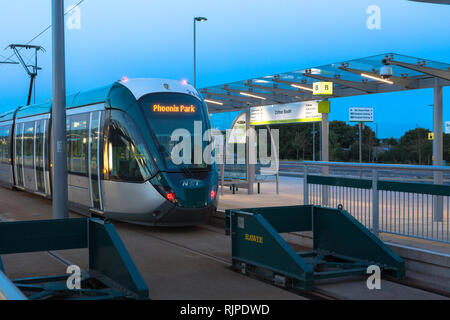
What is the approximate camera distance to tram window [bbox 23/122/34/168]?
18531mm

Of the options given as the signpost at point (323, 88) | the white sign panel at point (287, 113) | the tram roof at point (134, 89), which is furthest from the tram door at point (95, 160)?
the white sign panel at point (287, 113)

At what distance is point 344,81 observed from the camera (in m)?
14.1

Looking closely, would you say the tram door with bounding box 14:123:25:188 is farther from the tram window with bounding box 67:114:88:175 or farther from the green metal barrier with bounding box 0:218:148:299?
the green metal barrier with bounding box 0:218:148:299

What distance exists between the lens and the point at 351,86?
1419 cm

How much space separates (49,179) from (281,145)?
177 ft

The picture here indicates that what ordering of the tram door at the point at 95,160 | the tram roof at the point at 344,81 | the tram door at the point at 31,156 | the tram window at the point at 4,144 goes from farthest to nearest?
the tram window at the point at 4,144
the tram door at the point at 31,156
the tram door at the point at 95,160
the tram roof at the point at 344,81

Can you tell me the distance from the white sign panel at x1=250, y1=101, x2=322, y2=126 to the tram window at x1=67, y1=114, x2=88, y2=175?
647 centimetres

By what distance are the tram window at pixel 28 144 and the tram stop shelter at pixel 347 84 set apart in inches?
241

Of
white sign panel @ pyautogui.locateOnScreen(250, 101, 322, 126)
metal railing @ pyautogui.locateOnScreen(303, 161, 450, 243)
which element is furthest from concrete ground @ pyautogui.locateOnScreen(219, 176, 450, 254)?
white sign panel @ pyautogui.locateOnScreen(250, 101, 322, 126)

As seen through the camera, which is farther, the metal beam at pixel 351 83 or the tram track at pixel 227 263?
the metal beam at pixel 351 83

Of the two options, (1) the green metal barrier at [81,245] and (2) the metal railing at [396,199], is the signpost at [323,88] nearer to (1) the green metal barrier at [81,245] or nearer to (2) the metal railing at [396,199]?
(2) the metal railing at [396,199]

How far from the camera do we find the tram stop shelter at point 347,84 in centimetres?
1199

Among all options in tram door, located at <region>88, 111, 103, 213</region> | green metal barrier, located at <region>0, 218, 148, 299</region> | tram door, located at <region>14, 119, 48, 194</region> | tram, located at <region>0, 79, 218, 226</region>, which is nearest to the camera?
green metal barrier, located at <region>0, 218, 148, 299</region>
